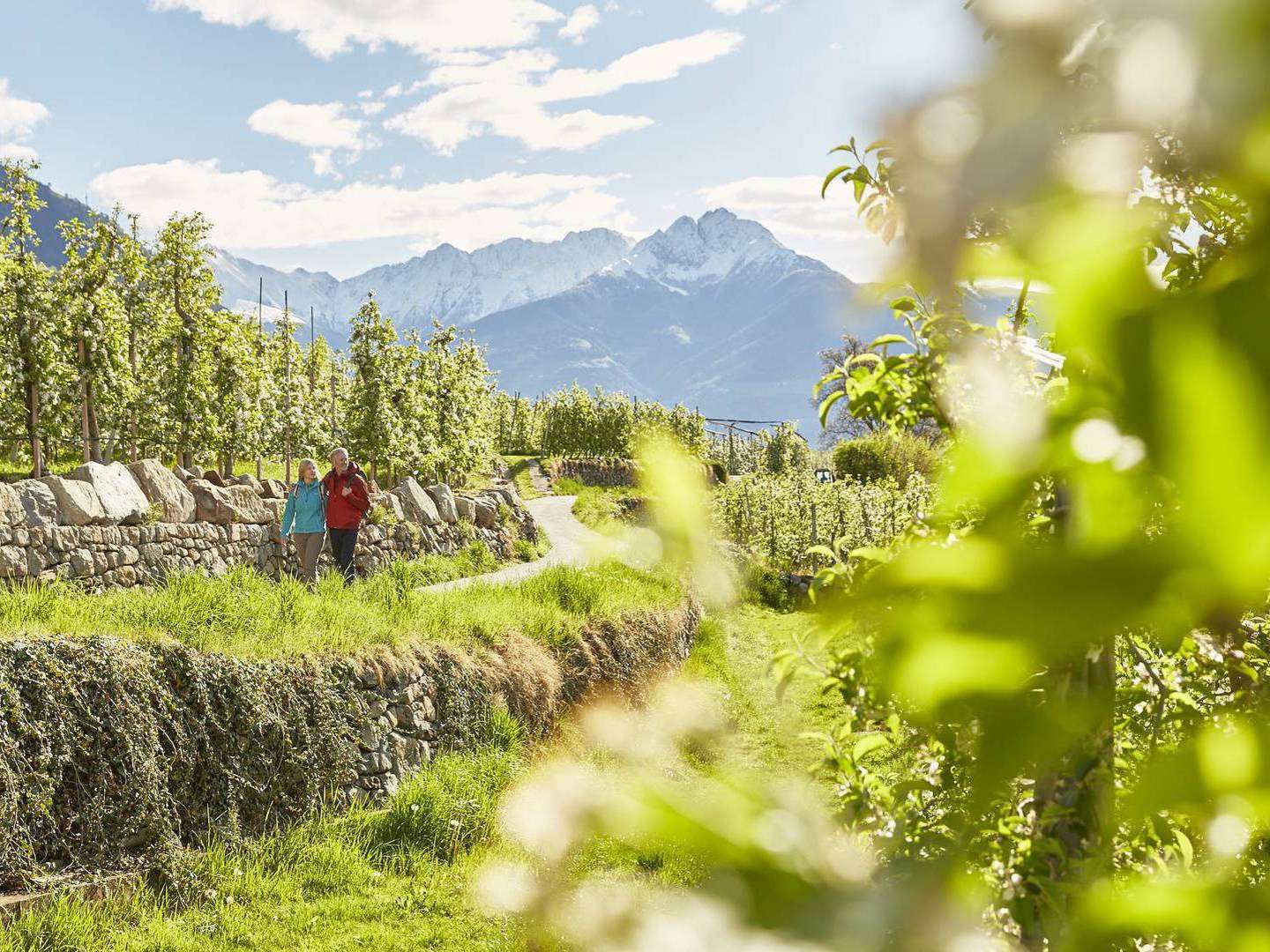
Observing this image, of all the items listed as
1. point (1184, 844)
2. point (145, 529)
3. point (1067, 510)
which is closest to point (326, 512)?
point (145, 529)

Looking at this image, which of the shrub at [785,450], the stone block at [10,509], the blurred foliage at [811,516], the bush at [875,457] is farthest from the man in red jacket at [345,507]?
the shrub at [785,450]

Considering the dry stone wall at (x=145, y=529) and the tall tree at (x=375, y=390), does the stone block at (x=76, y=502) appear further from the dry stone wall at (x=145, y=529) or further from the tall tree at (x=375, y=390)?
the tall tree at (x=375, y=390)

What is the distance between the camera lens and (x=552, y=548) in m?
18.3

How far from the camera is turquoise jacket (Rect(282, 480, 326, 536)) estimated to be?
1084cm

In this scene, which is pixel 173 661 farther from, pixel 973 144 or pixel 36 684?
pixel 973 144

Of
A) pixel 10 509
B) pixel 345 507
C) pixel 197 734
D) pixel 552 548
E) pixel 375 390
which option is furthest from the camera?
pixel 375 390

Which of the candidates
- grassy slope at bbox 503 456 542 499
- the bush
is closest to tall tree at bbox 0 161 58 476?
grassy slope at bbox 503 456 542 499

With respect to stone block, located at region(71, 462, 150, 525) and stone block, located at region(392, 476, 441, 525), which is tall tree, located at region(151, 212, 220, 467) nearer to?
stone block, located at region(392, 476, 441, 525)

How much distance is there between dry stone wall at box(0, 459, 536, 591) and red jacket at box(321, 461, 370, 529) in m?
1.19

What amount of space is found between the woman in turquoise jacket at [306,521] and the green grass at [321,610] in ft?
2.72

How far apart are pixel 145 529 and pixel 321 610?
2.97 metres

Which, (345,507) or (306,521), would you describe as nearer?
(306,521)

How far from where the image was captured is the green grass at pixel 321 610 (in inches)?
280

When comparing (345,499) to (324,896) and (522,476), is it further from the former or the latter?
(522,476)
